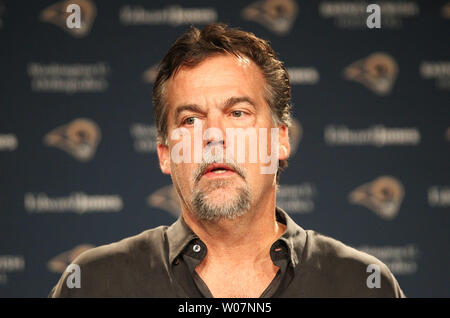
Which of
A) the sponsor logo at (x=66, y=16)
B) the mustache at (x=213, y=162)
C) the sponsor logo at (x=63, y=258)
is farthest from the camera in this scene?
the sponsor logo at (x=66, y=16)

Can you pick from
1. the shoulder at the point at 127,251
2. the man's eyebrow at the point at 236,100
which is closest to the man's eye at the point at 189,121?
the man's eyebrow at the point at 236,100

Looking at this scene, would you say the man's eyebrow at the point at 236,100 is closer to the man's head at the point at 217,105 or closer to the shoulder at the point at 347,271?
the man's head at the point at 217,105

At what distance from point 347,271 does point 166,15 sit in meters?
2.32

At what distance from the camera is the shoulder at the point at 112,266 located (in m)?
1.97

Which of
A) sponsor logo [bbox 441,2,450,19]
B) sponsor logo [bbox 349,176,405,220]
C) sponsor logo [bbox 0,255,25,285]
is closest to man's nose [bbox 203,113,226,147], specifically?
sponsor logo [bbox 349,176,405,220]

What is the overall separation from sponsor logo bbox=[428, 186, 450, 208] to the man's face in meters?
1.98

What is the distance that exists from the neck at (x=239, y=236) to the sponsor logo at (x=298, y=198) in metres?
1.50

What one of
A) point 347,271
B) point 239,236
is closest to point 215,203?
point 239,236

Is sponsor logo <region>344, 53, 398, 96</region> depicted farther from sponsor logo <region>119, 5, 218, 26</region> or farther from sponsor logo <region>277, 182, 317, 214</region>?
sponsor logo <region>119, 5, 218, 26</region>

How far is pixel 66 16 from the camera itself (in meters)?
3.54

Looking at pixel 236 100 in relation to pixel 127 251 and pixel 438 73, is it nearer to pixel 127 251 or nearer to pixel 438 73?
pixel 127 251

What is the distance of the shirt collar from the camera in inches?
77.5
